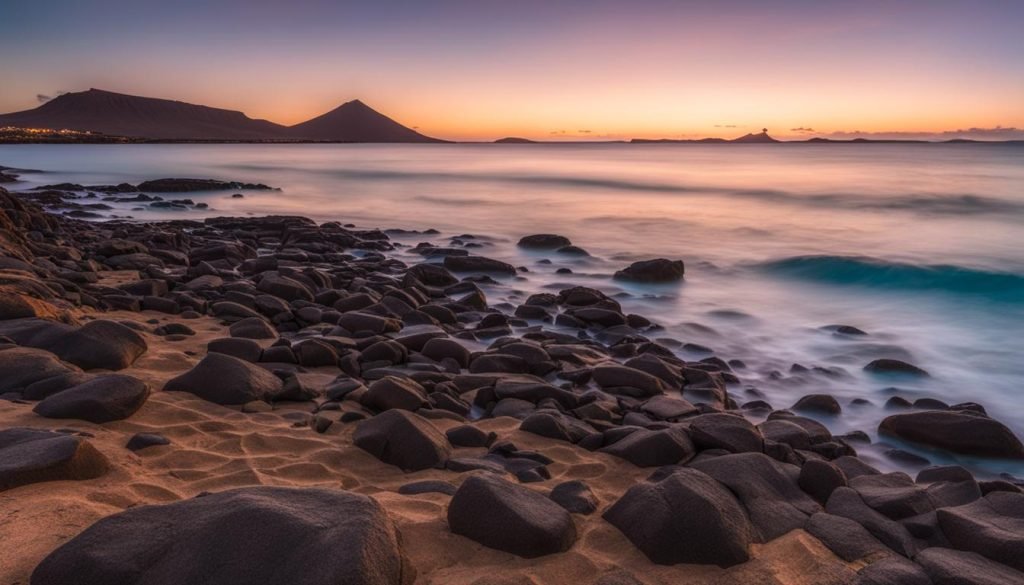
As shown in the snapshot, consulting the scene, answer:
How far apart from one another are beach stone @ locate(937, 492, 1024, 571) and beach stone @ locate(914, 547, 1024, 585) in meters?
0.07

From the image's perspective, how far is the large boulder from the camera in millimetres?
4586

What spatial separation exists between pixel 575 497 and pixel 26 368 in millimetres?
3404

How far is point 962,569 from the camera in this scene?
279cm

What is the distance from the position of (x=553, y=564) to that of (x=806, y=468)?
181 centimetres

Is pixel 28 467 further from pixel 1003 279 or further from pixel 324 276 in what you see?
pixel 1003 279

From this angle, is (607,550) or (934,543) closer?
(607,550)

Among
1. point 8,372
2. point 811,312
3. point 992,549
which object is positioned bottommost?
point 811,312

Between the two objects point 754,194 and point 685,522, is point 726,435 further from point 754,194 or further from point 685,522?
point 754,194

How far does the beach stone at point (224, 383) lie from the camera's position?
4.39 meters

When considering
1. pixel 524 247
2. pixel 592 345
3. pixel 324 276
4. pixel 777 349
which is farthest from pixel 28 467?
pixel 524 247

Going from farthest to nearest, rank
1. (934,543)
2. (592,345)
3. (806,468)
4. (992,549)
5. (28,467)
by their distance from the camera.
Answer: (592,345), (806,468), (934,543), (992,549), (28,467)

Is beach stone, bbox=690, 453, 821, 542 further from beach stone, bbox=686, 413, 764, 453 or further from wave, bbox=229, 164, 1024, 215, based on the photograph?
wave, bbox=229, 164, 1024, 215

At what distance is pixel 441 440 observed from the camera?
3949 millimetres

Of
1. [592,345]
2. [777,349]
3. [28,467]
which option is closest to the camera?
[28,467]
